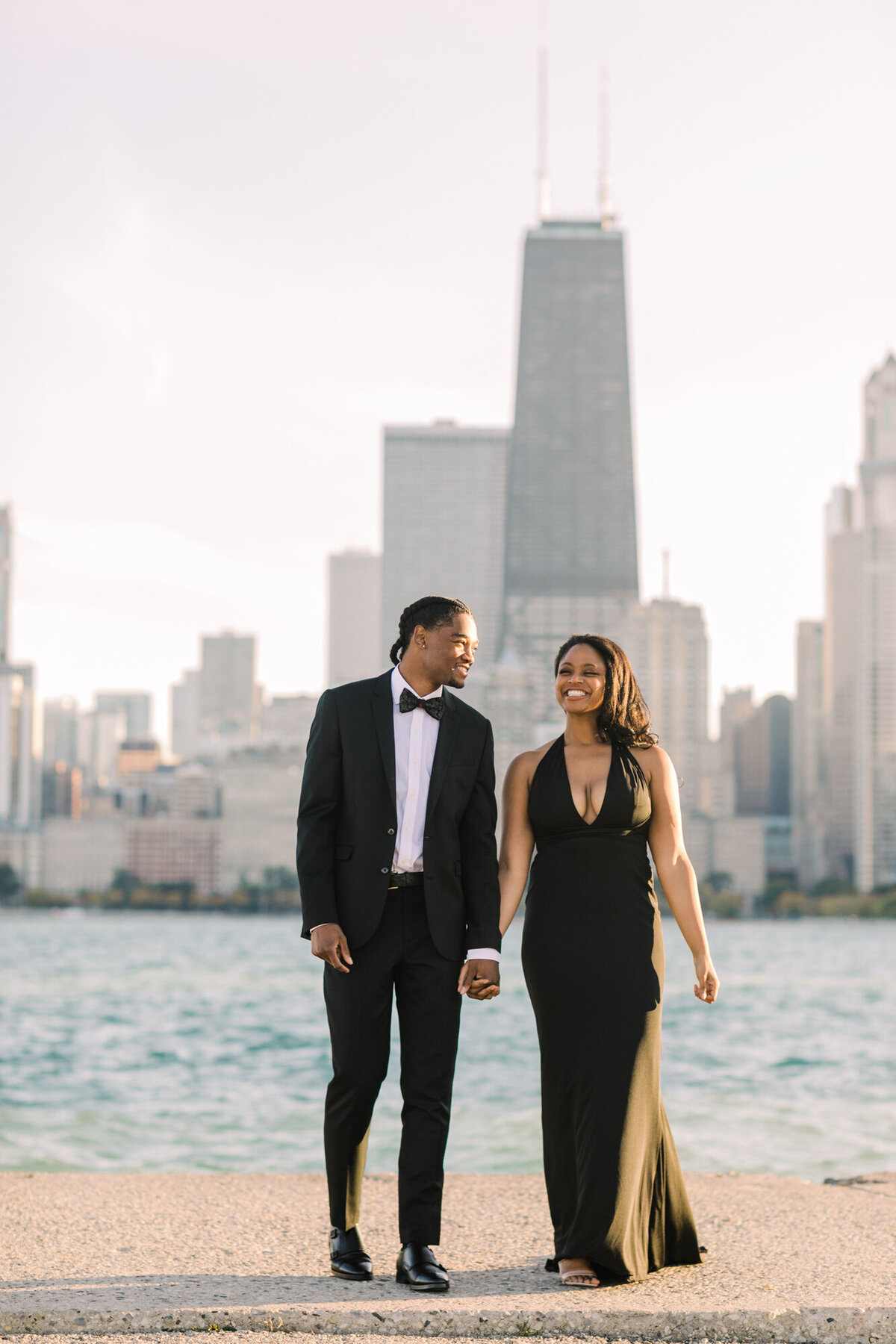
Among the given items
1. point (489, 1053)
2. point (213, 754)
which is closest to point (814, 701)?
point (213, 754)

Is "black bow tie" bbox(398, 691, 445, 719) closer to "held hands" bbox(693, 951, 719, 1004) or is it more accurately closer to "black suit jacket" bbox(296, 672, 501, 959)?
"black suit jacket" bbox(296, 672, 501, 959)

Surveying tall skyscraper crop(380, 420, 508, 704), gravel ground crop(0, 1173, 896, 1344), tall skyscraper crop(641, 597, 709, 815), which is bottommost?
gravel ground crop(0, 1173, 896, 1344)

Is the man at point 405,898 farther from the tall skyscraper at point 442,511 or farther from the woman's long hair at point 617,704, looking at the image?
the tall skyscraper at point 442,511

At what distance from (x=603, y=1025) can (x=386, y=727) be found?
114 cm

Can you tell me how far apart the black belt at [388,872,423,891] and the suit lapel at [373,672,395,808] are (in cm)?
20

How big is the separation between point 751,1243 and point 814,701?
156220 millimetres

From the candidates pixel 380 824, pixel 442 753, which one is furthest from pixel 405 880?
pixel 442 753

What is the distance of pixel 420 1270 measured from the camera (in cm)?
420

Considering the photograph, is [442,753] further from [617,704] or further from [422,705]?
[617,704]

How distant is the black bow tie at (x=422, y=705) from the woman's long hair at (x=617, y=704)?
0.46 m

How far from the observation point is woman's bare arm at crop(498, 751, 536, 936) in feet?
15.2

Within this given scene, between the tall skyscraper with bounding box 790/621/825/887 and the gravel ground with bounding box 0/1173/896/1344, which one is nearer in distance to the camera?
the gravel ground with bounding box 0/1173/896/1344

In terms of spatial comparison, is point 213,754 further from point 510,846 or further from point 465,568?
point 510,846

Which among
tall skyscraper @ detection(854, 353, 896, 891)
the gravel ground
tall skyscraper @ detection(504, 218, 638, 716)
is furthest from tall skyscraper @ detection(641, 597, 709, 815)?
the gravel ground
